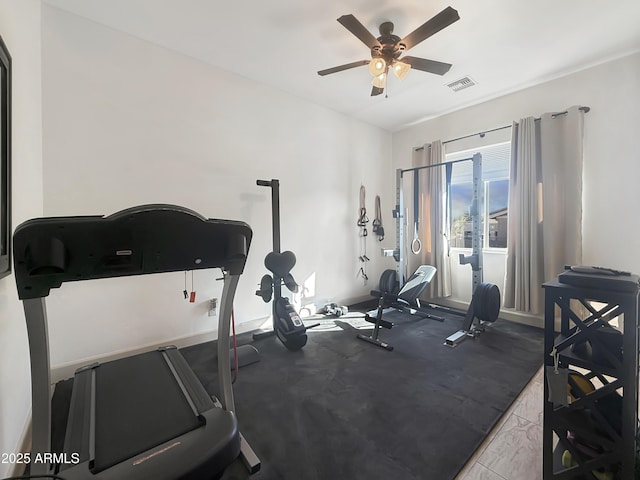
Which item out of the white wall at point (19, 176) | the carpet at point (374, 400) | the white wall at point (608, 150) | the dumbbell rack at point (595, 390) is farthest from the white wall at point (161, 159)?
the white wall at point (608, 150)

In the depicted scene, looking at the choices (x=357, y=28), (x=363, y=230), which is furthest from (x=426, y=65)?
(x=363, y=230)

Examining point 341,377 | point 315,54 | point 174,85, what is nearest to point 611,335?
point 341,377

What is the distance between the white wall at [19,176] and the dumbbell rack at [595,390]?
2.44m

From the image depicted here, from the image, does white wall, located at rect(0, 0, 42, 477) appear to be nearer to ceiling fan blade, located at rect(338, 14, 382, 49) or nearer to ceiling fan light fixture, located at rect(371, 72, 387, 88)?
ceiling fan blade, located at rect(338, 14, 382, 49)

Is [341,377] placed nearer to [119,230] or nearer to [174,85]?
[119,230]

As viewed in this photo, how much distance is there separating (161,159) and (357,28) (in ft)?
6.70

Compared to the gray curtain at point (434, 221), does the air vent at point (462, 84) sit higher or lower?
higher

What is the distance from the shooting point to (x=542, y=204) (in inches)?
123

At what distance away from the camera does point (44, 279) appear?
85 centimetres

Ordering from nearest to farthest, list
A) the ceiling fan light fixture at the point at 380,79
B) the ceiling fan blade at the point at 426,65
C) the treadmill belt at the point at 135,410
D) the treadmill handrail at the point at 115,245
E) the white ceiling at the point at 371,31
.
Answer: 1. the treadmill handrail at the point at 115,245
2. the treadmill belt at the point at 135,410
3. the white ceiling at the point at 371,31
4. the ceiling fan blade at the point at 426,65
5. the ceiling fan light fixture at the point at 380,79

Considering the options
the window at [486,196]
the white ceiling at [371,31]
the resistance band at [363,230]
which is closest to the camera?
the white ceiling at [371,31]

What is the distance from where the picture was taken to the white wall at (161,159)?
7.11 ft

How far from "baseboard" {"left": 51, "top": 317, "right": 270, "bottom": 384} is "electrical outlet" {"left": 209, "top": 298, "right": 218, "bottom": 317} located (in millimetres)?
194

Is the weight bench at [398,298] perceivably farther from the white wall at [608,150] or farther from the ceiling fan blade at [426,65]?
the ceiling fan blade at [426,65]
